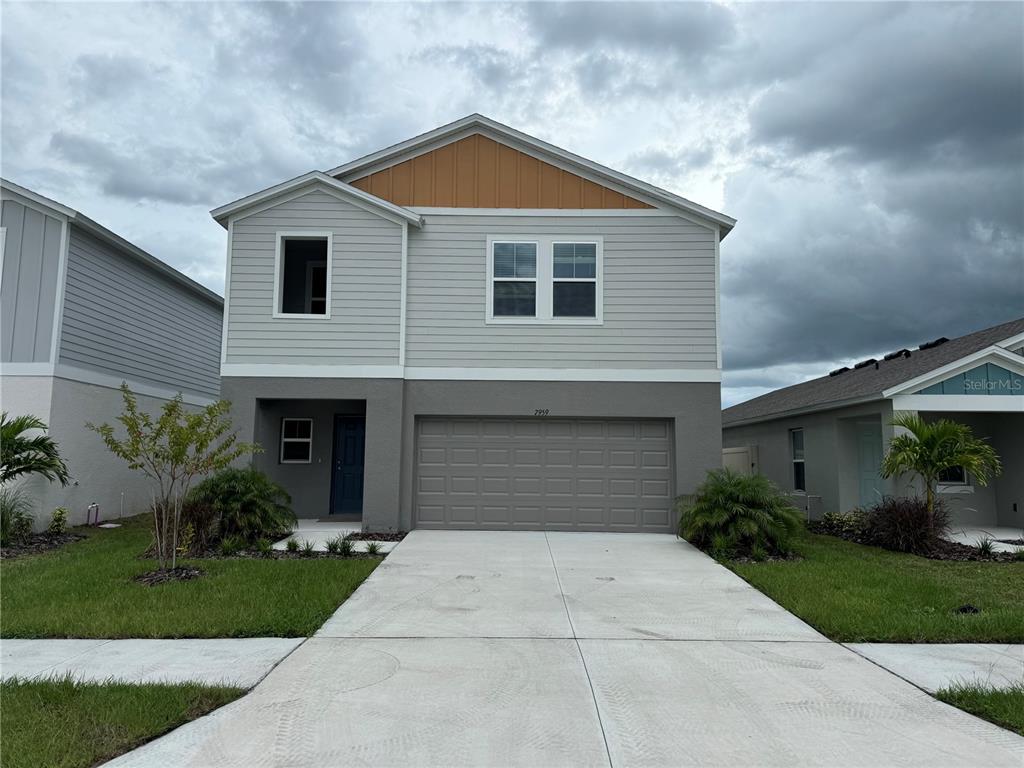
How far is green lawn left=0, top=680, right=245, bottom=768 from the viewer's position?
3.75 meters

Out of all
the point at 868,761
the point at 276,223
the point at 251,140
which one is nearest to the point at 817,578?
the point at 868,761

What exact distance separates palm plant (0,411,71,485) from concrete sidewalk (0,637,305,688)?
598cm

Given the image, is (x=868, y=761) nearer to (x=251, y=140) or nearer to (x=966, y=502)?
(x=966, y=502)

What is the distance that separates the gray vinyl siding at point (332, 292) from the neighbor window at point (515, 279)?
1819mm

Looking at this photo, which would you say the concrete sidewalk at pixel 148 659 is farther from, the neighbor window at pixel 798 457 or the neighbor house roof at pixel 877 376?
the neighbor window at pixel 798 457

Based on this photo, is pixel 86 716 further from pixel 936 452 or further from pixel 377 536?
pixel 936 452

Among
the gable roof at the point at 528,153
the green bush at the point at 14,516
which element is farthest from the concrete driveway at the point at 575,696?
the gable roof at the point at 528,153

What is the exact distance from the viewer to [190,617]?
6.41 meters

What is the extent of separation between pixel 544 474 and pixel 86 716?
352 inches

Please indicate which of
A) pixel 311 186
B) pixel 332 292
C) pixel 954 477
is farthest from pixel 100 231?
pixel 954 477

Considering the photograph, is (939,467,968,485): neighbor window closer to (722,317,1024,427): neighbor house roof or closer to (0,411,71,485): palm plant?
(722,317,1024,427): neighbor house roof

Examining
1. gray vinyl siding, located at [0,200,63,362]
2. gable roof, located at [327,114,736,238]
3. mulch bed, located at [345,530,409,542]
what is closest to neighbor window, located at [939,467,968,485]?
gable roof, located at [327,114,736,238]

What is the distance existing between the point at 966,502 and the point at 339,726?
13558 millimetres

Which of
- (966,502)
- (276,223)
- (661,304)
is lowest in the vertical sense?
(966,502)
